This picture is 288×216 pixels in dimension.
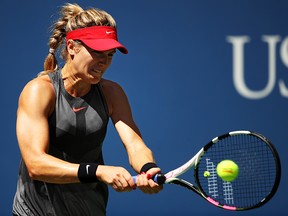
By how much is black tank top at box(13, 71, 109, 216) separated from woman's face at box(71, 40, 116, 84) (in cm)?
13

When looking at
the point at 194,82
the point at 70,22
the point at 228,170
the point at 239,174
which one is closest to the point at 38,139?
the point at 70,22

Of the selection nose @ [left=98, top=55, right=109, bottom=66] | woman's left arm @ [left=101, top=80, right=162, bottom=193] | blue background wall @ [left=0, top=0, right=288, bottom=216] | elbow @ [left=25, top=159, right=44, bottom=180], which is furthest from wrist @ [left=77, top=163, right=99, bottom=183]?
blue background wall @ [left=0, top=0, right=288, bottom=216]

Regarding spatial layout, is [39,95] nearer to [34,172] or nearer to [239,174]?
[34,172]

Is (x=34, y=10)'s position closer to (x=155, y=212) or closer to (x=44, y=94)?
(x=155, y=212)

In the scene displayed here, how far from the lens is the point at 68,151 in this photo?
11.5ft

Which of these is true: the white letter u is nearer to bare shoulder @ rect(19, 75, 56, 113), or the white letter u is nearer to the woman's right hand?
bare shoulder @ rect(19, 75, 56, 113)

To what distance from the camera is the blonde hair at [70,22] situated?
355 cm

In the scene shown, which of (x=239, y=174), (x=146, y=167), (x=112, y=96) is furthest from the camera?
(x=239, y=174)

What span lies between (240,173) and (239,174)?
0.04m

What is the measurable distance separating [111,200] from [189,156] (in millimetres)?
695

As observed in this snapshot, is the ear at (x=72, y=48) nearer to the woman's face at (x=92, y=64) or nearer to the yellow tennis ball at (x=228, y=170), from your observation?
the woman's face at (x=92, y=64)

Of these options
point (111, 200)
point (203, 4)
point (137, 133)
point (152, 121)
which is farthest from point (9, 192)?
point (137, 133)

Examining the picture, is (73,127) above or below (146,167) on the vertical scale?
above

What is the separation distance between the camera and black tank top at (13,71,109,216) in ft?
11.4
